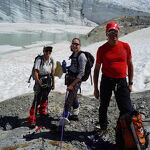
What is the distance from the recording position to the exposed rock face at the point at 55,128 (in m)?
4.18

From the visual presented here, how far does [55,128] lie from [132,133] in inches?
68.7

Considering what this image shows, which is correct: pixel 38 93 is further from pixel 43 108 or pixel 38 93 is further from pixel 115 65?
pixel 115 65

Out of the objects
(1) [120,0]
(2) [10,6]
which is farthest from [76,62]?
(1) [120,0]

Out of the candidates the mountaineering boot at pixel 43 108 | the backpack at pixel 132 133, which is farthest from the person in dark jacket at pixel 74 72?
the backpack at pixel 132 133

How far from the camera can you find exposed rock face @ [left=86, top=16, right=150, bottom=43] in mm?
32541

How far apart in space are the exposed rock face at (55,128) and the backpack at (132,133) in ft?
1.78

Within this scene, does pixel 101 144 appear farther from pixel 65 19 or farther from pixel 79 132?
pixel 65 19

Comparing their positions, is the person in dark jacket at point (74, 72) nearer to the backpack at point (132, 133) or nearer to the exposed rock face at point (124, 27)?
the backpack at point (132, 133)

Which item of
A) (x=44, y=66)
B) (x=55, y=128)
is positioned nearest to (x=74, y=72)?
(x=44, y=66)

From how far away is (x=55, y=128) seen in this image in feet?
16.0

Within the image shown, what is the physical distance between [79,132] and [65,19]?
58303mm

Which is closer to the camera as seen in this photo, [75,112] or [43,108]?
[75,112]

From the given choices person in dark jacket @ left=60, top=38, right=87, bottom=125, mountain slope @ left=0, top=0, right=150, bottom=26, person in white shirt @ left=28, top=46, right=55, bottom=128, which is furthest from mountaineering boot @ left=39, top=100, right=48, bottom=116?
mountain slope @ left=0, top=0, right=150, bottom=26

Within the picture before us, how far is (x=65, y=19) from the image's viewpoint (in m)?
61.2
